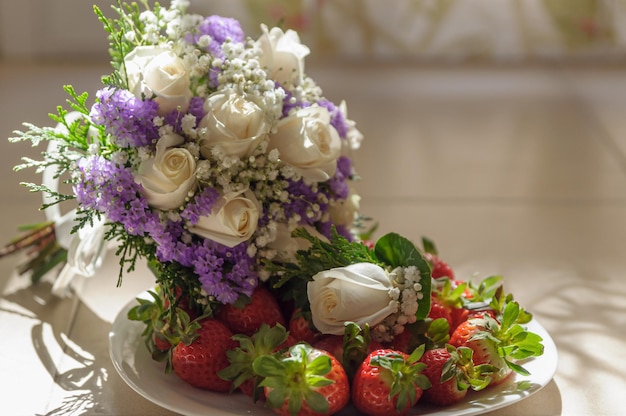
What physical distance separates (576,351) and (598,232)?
41 cm

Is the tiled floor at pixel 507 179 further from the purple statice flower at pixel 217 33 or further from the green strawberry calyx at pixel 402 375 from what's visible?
the purple statice flower at pixel 217 33

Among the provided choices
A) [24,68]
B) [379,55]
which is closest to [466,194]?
[379,55]

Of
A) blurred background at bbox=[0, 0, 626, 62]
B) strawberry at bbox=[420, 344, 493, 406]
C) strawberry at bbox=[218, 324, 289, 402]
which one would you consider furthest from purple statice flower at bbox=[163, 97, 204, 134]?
blurred background at bbox=[0, 0, 626, 62]

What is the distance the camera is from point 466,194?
1637mm

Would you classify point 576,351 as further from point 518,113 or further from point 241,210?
point 518,113

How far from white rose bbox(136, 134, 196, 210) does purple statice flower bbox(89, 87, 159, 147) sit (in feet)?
0.07

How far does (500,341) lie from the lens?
2.94ft

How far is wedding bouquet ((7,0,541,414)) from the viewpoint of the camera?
90 centimetres

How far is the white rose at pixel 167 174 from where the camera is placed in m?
0.91

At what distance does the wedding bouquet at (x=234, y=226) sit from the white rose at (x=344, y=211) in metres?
0.06

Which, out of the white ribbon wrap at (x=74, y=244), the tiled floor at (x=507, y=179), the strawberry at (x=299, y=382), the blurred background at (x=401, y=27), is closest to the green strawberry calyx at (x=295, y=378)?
the strawberry at (x=299, y=382)

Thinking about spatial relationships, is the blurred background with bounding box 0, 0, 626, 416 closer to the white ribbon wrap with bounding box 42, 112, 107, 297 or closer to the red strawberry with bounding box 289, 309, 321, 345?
the white ribbon wrap with bounding box 42, 112, 107, 297

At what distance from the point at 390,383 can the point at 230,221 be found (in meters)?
0.23

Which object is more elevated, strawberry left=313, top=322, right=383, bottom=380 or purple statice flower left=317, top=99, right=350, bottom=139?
purple statice flower left=317, top=99, right=350, bottom=139
